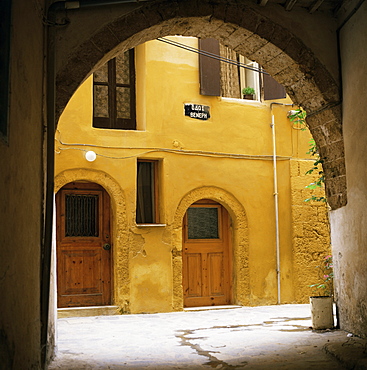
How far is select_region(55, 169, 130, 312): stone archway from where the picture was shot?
337 inches

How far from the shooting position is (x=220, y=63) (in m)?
10.1

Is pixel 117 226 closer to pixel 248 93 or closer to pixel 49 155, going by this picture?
pixel 248 93

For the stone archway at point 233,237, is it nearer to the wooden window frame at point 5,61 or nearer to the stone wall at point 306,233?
the stone wall at point 306,233

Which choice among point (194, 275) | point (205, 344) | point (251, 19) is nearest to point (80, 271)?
point (194, 275)

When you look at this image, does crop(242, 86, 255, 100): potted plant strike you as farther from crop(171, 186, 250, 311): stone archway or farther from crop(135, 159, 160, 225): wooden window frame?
crop(135, 159, 160, 225): wooden window frame

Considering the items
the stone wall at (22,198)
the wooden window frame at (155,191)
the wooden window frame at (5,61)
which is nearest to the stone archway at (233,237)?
the wooden window frame at (155,191)

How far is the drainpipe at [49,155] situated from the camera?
3889 mm

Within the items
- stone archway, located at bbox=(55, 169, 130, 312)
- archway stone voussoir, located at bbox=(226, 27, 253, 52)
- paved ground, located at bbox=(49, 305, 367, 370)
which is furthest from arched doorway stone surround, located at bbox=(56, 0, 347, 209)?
stone archway, located at bbox=(55, 169, 130, 312)

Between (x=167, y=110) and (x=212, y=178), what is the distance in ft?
4.76

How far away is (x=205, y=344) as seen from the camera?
5.34 metres

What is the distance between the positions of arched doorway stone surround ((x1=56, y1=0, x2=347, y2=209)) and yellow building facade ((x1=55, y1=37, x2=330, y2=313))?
374cm

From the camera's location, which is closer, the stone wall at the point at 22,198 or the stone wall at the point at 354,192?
the stone wall at the point at 22,198

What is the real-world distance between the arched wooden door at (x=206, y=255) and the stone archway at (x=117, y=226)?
1.22 m

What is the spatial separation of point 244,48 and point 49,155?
2528 millimetres
